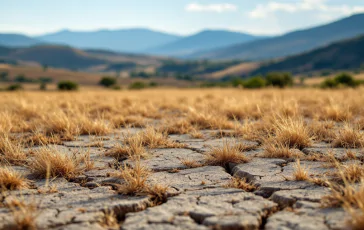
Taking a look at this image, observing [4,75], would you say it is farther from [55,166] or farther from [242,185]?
[242,185]

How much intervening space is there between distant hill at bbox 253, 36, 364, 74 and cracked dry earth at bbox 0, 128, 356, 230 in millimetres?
127821

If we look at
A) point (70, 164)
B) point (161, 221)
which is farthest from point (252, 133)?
point (161, 221)

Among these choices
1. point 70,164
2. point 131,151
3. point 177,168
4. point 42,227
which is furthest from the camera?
point 131,151

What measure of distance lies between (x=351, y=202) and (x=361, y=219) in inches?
17.3

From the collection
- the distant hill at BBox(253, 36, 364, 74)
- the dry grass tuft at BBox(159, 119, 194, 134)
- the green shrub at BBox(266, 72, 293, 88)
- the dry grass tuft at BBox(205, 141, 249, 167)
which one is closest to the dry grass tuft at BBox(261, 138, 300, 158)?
the dry grass tuft at BBox(205, 141, 249, 167)

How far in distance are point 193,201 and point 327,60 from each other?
459 ft

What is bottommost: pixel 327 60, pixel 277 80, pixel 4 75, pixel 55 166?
pixel 4 75

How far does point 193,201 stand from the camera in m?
3.06

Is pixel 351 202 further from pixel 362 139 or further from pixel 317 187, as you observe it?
pixel 362 139

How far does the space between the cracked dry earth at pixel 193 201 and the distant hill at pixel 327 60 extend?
12782 centimetres

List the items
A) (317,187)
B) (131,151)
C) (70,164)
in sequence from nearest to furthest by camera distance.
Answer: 1. (317,187)
2. (70,164)
3. (131,151)

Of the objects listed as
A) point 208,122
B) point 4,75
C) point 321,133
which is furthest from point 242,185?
point 4,75

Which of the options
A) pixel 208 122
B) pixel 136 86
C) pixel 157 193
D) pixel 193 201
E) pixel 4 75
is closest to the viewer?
pixel 193 201

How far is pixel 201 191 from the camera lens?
10.9ft
